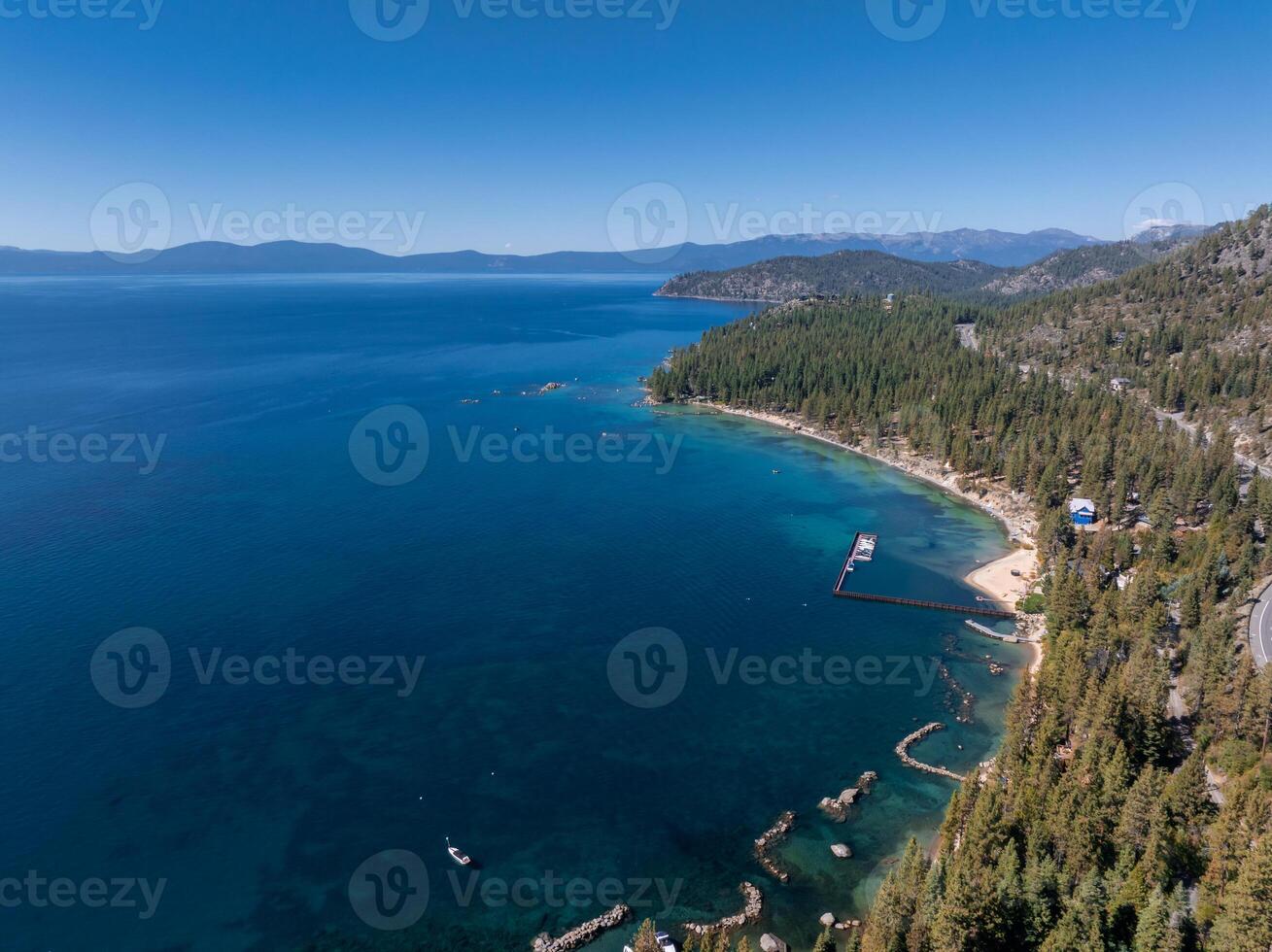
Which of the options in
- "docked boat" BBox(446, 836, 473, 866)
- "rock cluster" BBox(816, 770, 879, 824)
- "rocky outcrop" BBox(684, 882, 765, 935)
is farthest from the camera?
"rock cluster" BBox(816, 770, 879, 824)

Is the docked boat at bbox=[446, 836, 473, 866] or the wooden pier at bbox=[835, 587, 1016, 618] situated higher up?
the wooden pier at bbox=[835, 587, 1016, 618]

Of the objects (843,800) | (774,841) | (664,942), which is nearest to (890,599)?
(843,800)

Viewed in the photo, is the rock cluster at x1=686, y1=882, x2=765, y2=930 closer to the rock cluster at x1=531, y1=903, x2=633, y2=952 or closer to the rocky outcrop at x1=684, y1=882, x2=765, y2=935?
the rocky outcrop at x1=684, y1=882, x2=765, y2=935

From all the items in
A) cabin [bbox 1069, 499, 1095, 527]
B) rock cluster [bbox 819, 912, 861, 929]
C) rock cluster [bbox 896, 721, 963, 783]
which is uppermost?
cabin [bbox 1069, 499, 1095, 527]

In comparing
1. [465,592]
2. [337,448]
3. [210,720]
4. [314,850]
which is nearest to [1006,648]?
[465,592]

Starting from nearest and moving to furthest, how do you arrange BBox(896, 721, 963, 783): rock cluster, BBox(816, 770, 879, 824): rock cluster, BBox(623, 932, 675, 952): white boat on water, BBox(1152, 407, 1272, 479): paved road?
BBox(623, 932, 675, 952): white boat on water → BBox(816, 770, 879, 824): rock cluster → BBox(896, 721, 963, 783): rock cluster → BBox(1152, 407, 1272, 479): paved road

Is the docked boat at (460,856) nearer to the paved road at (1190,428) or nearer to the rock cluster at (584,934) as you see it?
the rock cluster at (584,934)

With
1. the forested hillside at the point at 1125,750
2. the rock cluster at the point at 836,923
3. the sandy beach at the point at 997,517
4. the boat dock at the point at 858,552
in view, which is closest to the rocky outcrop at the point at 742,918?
the rock cluster at the point at 836,923

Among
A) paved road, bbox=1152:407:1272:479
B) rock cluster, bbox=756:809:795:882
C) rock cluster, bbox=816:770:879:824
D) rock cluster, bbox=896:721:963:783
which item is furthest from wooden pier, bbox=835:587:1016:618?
paved road, bbox=1152:407:1272:479
